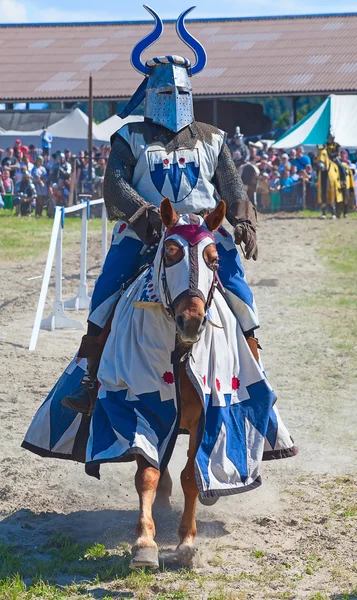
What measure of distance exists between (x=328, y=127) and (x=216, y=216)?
2248 centimetres

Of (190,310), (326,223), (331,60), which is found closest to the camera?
(190,310)

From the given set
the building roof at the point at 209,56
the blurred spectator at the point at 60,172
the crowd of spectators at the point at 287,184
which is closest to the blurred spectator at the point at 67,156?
the blurred spectator at the point at 60,172

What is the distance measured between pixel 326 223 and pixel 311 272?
7.65 metres

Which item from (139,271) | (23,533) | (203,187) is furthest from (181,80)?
(23,533)

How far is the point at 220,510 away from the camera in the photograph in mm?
5438

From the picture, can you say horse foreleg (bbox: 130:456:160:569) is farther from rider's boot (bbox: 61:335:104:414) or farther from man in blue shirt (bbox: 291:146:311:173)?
man in blue shirt (bbox: 291:146:311:173)

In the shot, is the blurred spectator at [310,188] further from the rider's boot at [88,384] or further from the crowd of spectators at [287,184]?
the rider's boot at [88,384]

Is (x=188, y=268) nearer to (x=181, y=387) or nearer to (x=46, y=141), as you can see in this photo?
(x=181, y=387)

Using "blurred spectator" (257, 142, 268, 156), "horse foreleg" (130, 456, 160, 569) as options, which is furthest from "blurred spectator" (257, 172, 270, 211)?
"horse foreleg" (130, 456, 160, 569)

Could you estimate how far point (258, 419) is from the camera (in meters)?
4.76

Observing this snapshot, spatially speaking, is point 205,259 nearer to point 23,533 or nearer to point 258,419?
point 258,419

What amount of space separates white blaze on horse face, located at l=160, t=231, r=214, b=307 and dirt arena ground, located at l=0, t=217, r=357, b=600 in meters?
1.30

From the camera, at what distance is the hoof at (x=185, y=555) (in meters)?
4.52

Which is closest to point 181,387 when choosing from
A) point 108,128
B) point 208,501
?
point 208,501
